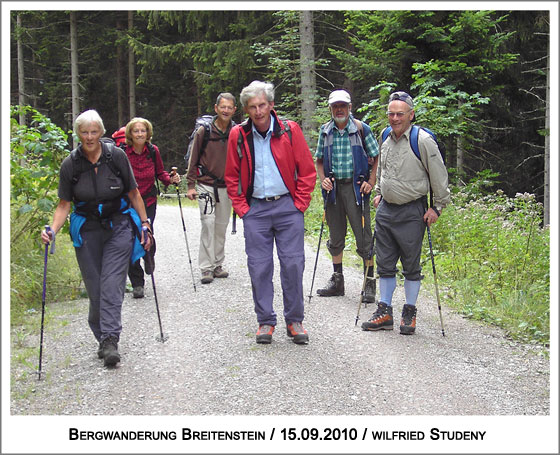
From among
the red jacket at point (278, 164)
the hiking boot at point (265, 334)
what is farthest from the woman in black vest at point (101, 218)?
the hiking boot at point (265, 334)

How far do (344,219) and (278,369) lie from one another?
2758mm

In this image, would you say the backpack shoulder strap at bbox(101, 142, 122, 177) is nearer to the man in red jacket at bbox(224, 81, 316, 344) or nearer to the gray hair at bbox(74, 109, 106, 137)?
the gray hair at bbox(74, 109, 106, 137)

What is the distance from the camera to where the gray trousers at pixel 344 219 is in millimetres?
7199

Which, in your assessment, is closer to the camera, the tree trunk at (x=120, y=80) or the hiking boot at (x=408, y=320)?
the hiking boot at (x=408, y=320)

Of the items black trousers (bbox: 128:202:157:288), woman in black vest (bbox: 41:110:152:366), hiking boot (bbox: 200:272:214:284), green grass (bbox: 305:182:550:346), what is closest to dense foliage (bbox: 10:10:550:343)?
green grass (bbox: 305:182:550:346)

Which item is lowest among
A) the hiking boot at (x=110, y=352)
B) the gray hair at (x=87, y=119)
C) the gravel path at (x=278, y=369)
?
the gravel path at (x=278, y=369)

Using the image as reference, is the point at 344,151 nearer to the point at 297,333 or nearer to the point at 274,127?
the point at 274,127

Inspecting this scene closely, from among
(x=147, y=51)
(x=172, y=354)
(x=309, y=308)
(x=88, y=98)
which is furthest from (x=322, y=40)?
(x=172, y=354)

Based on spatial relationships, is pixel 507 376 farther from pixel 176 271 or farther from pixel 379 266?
pixel 176 271

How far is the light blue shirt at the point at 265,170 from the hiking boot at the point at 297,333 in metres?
1.31

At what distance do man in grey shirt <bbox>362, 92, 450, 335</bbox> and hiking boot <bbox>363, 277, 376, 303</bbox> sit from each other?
39.6 inches

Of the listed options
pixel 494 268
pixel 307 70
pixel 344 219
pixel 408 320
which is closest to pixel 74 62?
pixel 307 70

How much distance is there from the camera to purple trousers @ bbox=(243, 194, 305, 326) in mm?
5629

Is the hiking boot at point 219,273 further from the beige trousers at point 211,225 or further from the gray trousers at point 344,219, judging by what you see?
the gray trousers at point 344,219
